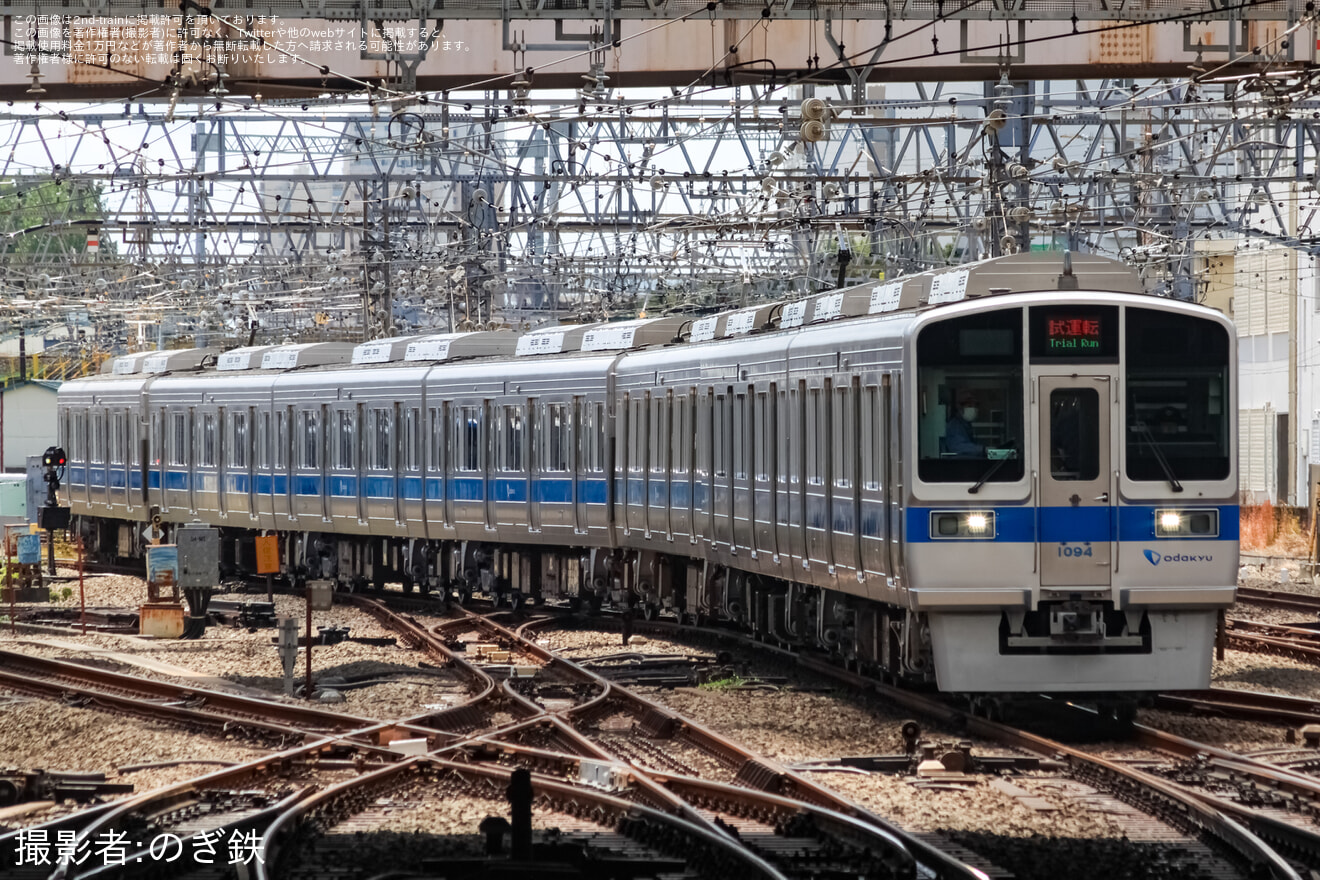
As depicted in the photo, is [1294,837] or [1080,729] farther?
[1080,729]

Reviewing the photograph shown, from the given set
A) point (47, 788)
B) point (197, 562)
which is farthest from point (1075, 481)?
point (197, 562)

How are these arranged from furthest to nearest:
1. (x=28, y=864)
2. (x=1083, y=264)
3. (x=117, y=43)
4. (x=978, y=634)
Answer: (x=117, y=43), (x=1083, y=264), (x=978, y=634), (x=28, y=864)

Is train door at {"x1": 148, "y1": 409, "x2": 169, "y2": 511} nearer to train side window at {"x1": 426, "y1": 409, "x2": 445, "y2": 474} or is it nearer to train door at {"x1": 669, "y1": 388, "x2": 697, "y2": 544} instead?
train side window at {"x1": 426, "y1": 409, "x2": 445, "y2": 474}

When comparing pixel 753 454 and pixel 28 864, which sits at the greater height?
pixel 753 454

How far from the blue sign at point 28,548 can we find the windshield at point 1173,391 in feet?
51.6

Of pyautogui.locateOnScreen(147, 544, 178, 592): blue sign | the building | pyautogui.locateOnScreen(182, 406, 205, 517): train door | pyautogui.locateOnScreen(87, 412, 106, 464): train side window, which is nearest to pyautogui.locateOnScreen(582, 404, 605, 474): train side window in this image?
pyautogui.locateOnScreen(147, 544, 178, 592): blue sign

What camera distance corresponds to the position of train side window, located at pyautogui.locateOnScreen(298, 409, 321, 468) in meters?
25.9

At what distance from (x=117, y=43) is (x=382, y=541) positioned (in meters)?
8.68

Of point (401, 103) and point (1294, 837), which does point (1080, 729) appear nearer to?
point (1294, 837)

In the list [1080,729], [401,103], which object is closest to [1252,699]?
[1080,729]

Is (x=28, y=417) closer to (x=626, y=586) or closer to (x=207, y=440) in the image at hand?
(x=207, y=440)

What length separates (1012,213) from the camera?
67.3ft

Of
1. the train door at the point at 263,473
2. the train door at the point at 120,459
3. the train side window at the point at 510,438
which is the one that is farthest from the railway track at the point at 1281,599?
the train door at the point at 120,459

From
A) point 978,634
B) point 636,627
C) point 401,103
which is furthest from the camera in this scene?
point 636,627
